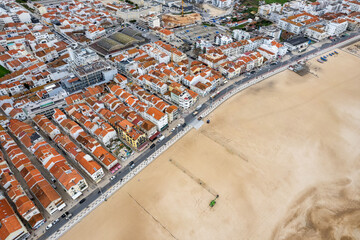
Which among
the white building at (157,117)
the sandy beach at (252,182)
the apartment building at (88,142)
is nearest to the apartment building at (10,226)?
the sandy beach at (252,182)

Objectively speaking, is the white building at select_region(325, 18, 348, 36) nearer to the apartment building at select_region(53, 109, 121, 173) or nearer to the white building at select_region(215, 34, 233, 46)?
the white building at select_region(215, 34, 233, 46)

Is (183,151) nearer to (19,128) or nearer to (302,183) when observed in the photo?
(302,183)

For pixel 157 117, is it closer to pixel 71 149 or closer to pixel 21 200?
pixel 71 149

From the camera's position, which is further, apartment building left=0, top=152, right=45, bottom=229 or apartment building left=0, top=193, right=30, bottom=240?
apartment building left=0, top=152, right=45, bottom=229

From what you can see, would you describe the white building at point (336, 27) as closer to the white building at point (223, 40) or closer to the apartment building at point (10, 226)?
the white building at point (223, 40)

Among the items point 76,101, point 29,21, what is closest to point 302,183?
point 76,101

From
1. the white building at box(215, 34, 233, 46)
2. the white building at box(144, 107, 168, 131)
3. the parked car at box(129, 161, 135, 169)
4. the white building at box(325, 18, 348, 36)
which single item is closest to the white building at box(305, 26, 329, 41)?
the white building at box(325, 18, 348, 36)
